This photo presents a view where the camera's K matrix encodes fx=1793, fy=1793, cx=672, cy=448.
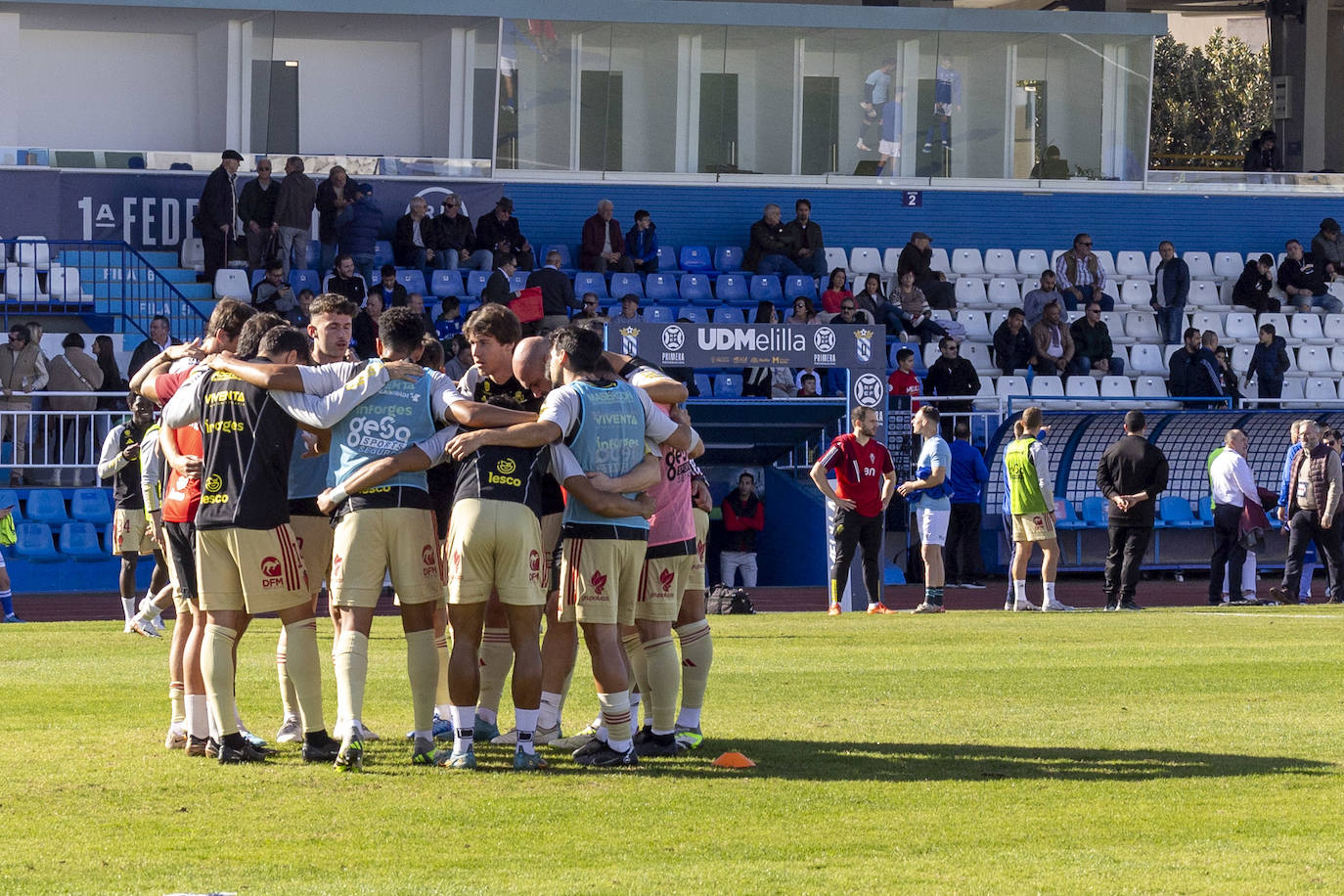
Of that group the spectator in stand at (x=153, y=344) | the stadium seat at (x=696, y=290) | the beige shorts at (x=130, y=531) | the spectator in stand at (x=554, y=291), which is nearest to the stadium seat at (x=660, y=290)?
the stadium seat at (x=696, y=290)

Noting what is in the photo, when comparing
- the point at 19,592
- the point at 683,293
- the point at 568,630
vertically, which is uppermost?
the point at 683,293

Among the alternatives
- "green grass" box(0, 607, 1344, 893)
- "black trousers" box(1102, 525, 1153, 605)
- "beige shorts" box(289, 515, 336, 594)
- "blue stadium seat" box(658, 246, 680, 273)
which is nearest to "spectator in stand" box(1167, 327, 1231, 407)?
"black trousers" box(1102, 525, 1153, 605)

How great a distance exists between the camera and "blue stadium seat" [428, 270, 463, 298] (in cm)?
2612

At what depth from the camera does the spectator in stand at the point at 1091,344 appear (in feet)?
89.8

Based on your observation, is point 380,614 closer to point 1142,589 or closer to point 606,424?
point 1142,589

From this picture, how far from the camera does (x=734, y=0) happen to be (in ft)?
103

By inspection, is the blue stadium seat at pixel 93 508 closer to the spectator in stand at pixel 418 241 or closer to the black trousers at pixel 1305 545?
the spectator in stand at pixel 418 241

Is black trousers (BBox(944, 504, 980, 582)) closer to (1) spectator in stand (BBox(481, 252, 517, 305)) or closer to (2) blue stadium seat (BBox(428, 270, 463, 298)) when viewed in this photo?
(1) spectator in stand (BBox(481, 252, 517, 305))

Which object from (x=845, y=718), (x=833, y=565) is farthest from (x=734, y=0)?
(x=845, y=718)

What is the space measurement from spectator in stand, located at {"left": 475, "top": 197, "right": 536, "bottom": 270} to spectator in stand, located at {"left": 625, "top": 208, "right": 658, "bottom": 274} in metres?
1.79

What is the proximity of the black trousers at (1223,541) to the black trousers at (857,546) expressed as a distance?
3925 mm

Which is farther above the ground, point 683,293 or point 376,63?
point 376,63

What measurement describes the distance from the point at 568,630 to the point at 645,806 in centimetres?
140

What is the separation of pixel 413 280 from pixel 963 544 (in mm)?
9078
